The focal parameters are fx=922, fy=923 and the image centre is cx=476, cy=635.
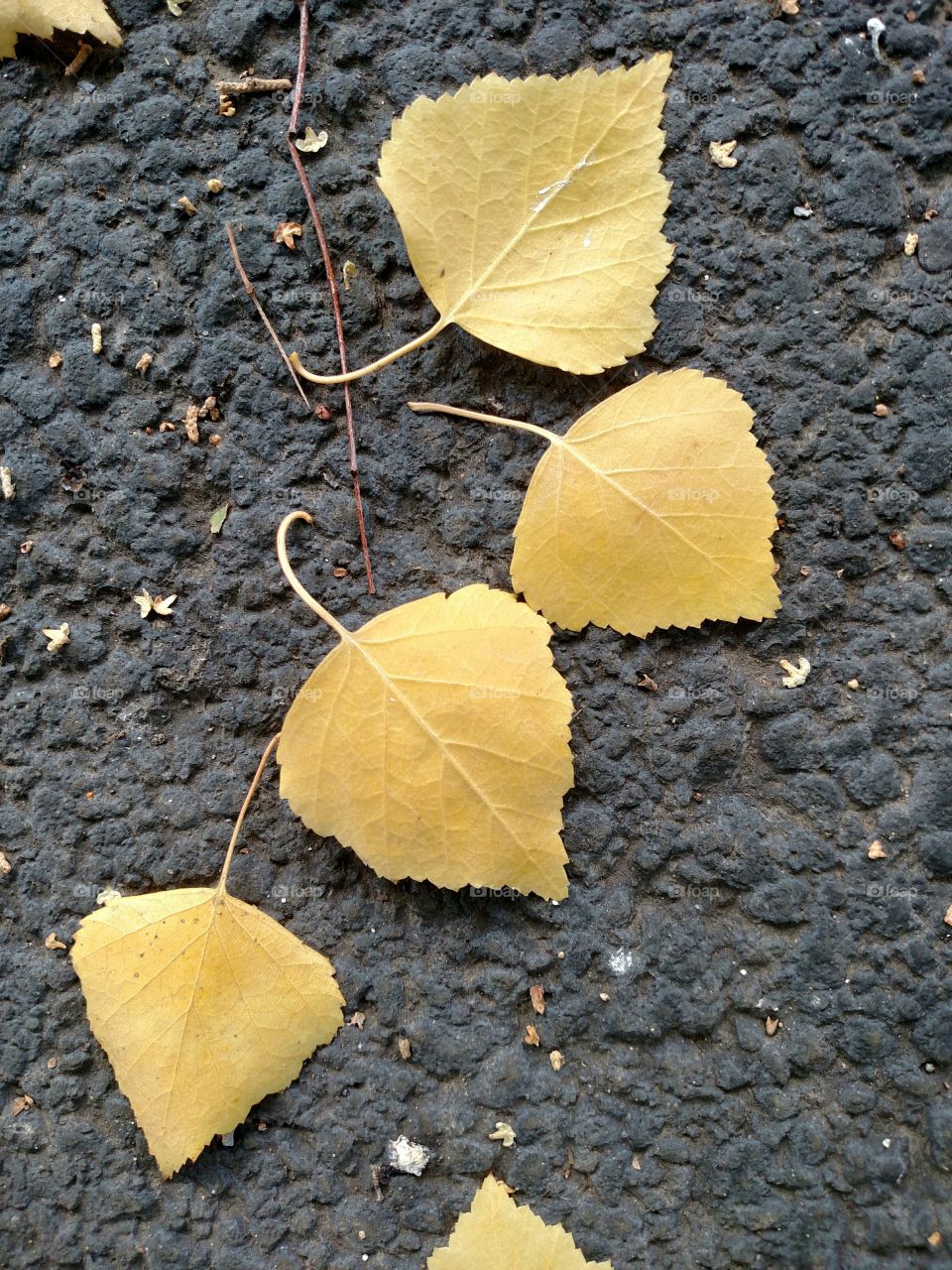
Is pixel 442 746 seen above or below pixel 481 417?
below

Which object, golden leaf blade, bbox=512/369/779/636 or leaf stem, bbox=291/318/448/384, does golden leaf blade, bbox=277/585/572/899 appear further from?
leaf stem, bbox=291/318/448/384

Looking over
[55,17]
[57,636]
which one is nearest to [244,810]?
[57,636]

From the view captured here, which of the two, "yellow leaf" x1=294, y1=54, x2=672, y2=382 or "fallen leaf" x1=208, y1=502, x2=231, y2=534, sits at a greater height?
"yellow leaf" x1=294, y1=54, x2=672, y2=382

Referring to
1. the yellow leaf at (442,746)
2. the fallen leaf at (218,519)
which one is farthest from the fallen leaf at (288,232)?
the yellow leaf at (442,746)

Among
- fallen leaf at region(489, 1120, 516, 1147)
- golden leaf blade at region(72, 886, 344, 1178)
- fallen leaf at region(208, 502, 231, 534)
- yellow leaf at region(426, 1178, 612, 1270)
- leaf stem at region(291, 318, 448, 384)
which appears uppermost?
leaf stem at region(291, 318, 448, 384)

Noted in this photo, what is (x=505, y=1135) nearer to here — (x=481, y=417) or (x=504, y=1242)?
(x=504, y=1242)

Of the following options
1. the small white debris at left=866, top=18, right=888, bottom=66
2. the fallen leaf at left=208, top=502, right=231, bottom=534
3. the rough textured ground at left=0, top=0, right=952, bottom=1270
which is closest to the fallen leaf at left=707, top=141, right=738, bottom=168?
the rough textured ground at left=0, top=0, right=952, bottom=1270
